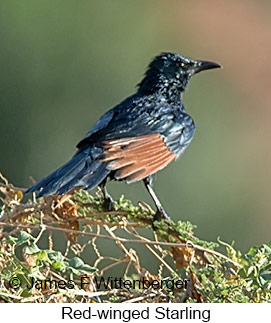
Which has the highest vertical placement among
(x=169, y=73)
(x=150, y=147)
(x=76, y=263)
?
(x=169, y=73)

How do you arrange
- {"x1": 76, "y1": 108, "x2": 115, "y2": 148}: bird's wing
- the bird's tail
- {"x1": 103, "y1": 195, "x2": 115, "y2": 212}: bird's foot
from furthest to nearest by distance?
1. {"x1": 76, "y1": 108, "x2": 115, "y2": 148}: bird's wing
2. the bird's tail
3. {"x1": 103, "y1": 195, "x2": 115, "y2": 212}: bird's foot

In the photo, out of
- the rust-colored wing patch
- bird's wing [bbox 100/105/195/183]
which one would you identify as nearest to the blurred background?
bird's wing [bbox 100/105/195/183]

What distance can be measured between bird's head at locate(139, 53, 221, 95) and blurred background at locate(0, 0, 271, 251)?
246cm

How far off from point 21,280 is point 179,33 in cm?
867

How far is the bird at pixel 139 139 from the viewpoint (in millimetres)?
3887

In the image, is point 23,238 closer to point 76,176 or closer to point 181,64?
point 76,176

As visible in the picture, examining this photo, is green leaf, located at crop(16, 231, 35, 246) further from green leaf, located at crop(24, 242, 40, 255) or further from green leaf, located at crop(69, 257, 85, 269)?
green leaf, located at crop(69, 257, 85, 269)

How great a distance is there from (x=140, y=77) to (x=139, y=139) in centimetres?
523

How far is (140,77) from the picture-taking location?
969 centimetres

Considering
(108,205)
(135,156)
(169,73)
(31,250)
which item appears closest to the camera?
(31,250)

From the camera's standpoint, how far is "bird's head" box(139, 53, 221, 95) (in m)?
5.45

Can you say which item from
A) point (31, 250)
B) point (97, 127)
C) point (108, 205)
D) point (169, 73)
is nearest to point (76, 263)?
point (31, 250)

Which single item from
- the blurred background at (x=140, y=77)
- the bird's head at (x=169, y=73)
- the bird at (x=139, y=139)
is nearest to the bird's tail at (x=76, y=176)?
the bird at (x=139, y=139)

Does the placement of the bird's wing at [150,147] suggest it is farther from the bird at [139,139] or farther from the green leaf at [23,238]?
the green leaf at [23,238]
